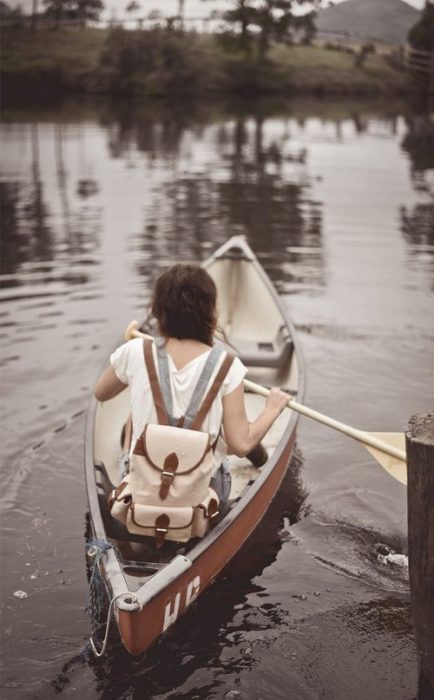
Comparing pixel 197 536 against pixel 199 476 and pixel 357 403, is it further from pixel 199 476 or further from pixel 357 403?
pixel 357 403

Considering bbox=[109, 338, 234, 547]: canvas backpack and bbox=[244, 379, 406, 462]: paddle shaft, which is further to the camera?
bbox=[244, 379, 406, 462]: paddle shaft

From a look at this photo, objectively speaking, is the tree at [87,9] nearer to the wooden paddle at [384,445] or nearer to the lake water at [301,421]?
the lake water at [301,421]

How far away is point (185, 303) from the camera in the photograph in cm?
454

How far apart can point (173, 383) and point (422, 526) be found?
1444 millimetres

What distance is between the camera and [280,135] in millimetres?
36375

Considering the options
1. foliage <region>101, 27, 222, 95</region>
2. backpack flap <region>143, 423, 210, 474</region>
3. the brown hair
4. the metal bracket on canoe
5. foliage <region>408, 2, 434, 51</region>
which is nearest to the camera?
the metal bracket on canoe

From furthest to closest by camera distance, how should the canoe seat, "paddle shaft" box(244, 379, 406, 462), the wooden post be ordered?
the canoe seat < "paddle shaft" box(244, 379, 406, 462) < the wooden post

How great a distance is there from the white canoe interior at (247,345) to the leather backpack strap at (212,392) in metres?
1.70

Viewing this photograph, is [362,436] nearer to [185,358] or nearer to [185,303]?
[185,358]

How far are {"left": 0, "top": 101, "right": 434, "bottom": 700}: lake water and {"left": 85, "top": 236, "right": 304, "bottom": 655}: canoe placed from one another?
286 mm

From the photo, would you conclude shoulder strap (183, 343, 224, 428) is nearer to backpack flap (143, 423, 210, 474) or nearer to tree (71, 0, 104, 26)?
backpack flap (143, 423, 210, 474)

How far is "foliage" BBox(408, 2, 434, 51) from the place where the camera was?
2562 inches

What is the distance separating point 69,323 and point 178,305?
250 inches

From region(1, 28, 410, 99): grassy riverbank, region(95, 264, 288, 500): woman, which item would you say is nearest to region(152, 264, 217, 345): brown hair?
region(95, 264, 288, 500): woman
